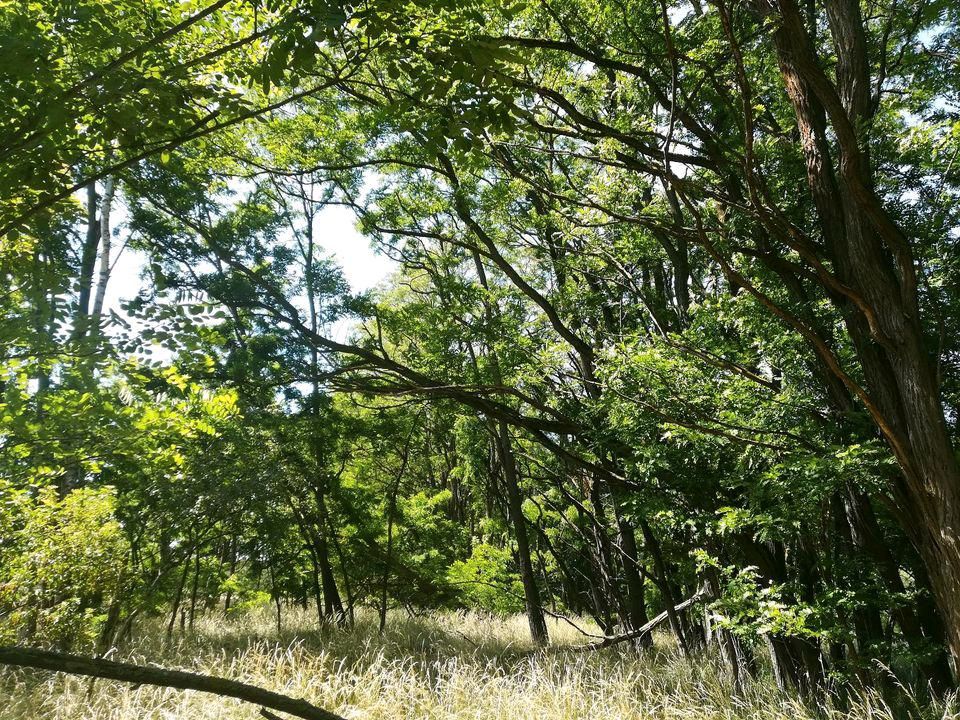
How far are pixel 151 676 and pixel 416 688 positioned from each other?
5.19m

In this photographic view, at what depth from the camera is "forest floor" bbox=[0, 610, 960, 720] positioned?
4973 millimetres

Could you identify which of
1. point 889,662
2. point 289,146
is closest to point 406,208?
point 289,146

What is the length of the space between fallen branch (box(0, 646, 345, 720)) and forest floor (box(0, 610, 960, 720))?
14.7 feet

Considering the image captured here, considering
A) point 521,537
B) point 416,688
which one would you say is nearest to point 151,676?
point 416,688

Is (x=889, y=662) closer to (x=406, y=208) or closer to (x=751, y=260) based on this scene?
(x=751, y=260)

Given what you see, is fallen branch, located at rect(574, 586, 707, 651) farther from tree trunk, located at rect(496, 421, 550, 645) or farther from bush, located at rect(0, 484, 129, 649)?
bush, located at rect(0, 484, 129, 649)

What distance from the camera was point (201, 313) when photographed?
2.26 m

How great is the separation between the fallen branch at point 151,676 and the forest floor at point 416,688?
176 inches

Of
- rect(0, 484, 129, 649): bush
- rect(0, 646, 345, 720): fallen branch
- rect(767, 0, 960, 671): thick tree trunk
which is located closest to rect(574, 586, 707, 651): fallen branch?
rect(767, 0, 960, 671): thick tree trunk

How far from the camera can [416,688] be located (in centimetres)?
557

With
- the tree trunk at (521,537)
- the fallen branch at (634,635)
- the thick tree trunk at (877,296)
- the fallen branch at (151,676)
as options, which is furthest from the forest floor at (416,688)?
the fallen branch at (151,676)

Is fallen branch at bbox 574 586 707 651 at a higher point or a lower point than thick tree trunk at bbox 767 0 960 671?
lower

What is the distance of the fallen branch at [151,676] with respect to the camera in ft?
3.05

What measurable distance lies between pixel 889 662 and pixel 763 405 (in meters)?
2.90
